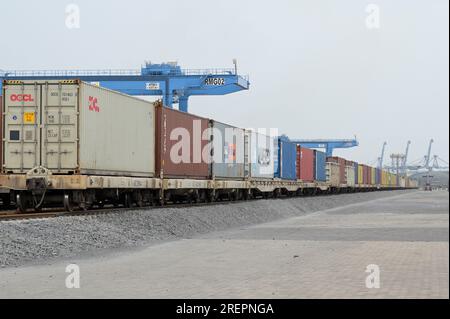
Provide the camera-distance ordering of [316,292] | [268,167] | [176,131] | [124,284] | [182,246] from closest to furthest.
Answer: [316,292] → [124,284] → [182,246] → [176,131] → [268,167]

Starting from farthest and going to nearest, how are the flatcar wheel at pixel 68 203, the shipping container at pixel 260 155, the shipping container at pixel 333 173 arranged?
the shipping container at pixel 333 173, the shipping container at pixel 260 155, the flatcar wheel at pixel 68 203

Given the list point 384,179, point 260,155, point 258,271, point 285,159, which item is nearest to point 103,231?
point 258,271

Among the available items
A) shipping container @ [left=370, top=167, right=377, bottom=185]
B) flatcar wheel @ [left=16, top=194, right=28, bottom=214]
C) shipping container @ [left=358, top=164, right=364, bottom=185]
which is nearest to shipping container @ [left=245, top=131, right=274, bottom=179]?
flatcar wheel @ [left=16, top=194, right=28, bottom=214]

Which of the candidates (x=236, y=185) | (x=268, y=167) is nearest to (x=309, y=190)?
(x=268, y=167)

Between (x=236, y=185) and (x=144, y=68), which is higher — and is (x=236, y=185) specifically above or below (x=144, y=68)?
below

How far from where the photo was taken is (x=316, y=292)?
7961 millimetres

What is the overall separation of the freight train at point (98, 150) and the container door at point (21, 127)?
0.03m

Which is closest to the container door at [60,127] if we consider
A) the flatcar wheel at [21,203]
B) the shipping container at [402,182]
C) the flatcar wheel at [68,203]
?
the flatcar wheel at [68,203]

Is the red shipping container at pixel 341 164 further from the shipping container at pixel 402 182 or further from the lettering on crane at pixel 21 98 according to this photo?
the shipping container at pixel 402 182

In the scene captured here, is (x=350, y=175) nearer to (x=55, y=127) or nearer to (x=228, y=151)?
(x=228, y=151)

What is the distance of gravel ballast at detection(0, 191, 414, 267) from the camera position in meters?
12.7

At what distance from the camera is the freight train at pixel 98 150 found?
57.7ft
